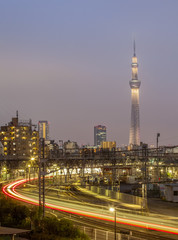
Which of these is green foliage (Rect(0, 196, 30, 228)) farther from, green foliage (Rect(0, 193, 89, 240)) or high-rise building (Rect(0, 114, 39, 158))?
high-rise building (Rect(0, 114, 39, 158))

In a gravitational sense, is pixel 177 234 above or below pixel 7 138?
below

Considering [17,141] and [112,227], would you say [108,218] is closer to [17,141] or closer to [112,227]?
[112,227]

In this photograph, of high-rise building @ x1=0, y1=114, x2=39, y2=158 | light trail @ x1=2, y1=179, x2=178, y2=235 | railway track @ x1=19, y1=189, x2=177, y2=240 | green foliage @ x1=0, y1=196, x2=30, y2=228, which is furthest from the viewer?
high-rise building @ x1=0, y1=114, x2=39, y2=158

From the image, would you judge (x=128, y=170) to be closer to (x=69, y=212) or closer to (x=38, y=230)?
(x=69, y=212)

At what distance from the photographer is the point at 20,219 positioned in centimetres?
3183

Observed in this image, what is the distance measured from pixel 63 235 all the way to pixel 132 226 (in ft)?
28.7

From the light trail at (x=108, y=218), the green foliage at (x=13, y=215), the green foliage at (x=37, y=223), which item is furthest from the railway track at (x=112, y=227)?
the green foliage at (x=13, y=215)

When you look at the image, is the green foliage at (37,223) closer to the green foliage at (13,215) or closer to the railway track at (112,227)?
the green foliage at (13,215)

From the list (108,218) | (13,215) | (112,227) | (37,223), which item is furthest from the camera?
(108,218)

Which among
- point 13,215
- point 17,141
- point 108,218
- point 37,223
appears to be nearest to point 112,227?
point 108,218

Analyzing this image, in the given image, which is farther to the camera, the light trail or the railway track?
the light trail

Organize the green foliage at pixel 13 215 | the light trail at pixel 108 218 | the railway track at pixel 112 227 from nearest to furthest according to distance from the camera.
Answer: the railway track at pixel 112 227 → the light trail at pixel 108 218 → the green foliage at pixel 13 215

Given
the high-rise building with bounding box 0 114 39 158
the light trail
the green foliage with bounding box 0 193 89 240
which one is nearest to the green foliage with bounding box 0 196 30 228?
the green foliage with bounding box 0 193 89 240

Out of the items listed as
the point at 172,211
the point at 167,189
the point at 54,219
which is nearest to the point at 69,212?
the point at 54,219
